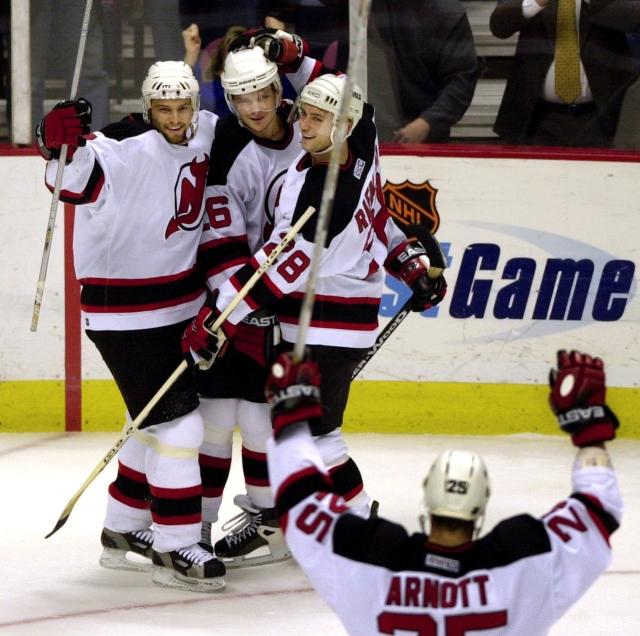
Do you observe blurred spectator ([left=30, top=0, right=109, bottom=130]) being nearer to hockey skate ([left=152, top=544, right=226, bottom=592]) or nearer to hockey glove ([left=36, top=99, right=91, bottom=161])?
hockey glove ([left=36, top=99, right=91, bottom=161])

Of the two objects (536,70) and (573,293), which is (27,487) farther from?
(536,70)

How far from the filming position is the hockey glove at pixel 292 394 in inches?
76.7

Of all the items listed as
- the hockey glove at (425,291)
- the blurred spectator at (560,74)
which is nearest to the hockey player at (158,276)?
the hockey glove at (425,291)

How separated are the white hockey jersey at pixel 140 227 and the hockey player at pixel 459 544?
4.43 ft

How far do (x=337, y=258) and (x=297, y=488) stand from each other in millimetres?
1306

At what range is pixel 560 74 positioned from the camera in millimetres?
4688

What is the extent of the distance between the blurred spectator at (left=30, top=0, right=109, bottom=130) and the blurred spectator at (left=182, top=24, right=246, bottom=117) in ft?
0.94

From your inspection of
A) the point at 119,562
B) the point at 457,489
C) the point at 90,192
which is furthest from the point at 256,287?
the point at 457,489

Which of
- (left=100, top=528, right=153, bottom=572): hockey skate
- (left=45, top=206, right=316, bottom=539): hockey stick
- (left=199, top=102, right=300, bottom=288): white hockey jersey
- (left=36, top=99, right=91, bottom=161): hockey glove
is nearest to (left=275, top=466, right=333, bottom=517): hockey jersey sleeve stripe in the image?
(left=45, top=206, right=316, bottom=539): hockey stick

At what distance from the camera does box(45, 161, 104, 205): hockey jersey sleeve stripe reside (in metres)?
3.08

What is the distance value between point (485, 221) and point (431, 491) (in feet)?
9.11

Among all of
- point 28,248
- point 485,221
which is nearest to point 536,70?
point 485,221

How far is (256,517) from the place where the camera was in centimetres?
351

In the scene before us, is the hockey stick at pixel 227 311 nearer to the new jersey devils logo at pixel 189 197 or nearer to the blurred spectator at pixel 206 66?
the new jersey devils logo at pixel 189 197
